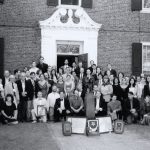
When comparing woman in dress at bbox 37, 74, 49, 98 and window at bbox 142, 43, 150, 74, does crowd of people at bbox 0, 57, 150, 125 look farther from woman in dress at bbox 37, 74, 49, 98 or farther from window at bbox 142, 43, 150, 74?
window at bbox 142, 43, 150, 74

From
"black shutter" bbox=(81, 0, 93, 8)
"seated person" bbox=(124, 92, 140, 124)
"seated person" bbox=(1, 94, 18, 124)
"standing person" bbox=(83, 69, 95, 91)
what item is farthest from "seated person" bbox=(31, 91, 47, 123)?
"black shutter" bbox=(81, 0, 93, 8)

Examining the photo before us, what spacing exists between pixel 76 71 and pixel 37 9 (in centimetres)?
403

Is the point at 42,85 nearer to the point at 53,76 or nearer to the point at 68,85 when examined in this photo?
the point at 53,76

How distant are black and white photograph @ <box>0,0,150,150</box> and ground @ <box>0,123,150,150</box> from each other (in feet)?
0.09

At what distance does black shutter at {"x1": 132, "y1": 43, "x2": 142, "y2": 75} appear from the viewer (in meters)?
18.6

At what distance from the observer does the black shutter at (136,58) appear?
18641mm

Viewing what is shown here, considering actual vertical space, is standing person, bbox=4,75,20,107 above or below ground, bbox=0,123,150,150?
above

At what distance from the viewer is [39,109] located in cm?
1394

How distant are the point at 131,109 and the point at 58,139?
165 inches

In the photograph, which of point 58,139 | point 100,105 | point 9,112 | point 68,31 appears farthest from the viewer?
point 68,31

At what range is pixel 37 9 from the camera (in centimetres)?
1783

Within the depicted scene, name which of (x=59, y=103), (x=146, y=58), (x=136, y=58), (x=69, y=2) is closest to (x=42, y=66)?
(x=59, y=103)

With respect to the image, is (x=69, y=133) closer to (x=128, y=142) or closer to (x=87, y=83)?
(x=128, y=142)

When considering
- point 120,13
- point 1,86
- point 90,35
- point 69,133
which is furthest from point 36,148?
point 120,13
